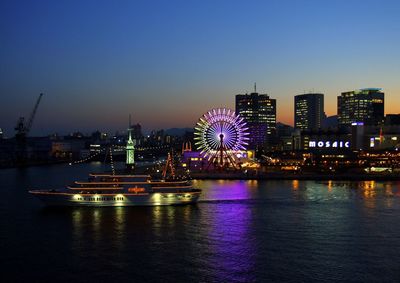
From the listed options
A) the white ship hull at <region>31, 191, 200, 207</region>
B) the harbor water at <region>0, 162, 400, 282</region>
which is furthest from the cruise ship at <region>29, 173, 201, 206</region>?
the harbor water at <region>0, 162, 400, 282</region>

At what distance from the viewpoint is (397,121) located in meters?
121

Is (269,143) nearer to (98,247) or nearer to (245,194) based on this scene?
(245,194)

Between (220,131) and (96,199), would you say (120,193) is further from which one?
(220,131)

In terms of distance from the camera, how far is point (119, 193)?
34.1 m

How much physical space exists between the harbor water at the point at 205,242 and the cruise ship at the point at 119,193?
30.5 inches

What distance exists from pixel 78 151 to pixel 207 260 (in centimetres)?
13500

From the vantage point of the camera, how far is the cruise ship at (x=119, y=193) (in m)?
33.7

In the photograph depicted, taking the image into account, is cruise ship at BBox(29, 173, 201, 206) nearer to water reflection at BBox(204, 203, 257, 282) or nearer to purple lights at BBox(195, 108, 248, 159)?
water reflection at BBox(204, 203, 257, 282)


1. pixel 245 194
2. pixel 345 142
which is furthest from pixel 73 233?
pixel 345 142

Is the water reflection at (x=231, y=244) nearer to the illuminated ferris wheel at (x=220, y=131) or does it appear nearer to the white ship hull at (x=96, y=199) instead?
the white ship hull at (x=96, y=199)

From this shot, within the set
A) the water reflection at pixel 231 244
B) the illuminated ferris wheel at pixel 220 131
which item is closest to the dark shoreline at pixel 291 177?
the illuminated ferris wheel at pixel 220 131

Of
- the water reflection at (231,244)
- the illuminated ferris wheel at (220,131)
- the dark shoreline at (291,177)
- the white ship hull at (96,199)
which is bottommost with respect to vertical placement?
the water reflection at (231,244)

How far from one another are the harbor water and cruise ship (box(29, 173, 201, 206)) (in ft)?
2.54

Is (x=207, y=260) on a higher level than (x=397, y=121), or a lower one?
lower
